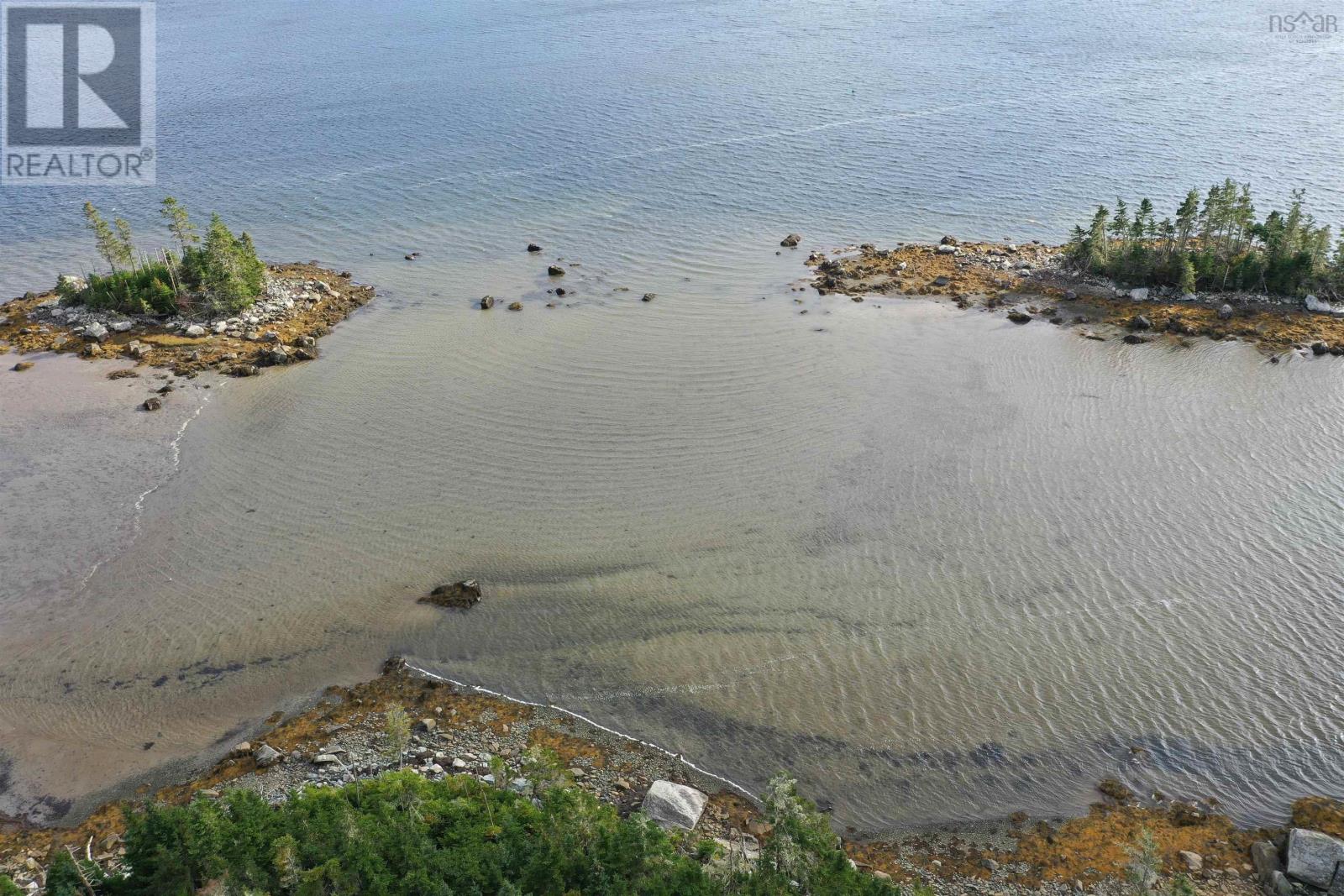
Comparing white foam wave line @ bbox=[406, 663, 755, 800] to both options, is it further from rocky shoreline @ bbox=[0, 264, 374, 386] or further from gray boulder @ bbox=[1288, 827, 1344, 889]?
rocky shoreline @ bbox=[0, 264, 374, 386]

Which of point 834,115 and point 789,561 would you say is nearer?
point 789,561

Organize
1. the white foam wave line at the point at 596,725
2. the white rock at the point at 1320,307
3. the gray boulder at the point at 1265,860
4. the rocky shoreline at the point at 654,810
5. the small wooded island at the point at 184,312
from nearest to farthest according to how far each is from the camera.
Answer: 1. the gray boulder at the point at 1265,860
2. the rocky shoreline at the point at 654,810
3. the white foam wave line at the point at 596,725
4. the white rock at the point at 1320,307
5. the small wooded island at the point at 184,312

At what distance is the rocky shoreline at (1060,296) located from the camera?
1359 inches

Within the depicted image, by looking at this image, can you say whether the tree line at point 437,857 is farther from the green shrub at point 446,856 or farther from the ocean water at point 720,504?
the ocean water at point 720,504

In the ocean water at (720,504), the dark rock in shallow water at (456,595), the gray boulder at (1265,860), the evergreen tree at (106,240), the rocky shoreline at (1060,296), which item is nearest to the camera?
the gray boulder at (1265,860)

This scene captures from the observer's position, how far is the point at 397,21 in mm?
108812

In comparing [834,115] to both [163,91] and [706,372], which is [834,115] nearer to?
[706,372]

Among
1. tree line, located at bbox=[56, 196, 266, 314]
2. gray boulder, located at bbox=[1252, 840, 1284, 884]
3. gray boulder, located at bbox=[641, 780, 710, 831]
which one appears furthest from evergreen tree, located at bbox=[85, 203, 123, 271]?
gray boulder, located at bbox=[1252, 840, 1284, 884]

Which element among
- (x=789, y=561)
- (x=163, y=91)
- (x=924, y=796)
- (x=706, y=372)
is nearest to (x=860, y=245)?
(x=706, y=372)

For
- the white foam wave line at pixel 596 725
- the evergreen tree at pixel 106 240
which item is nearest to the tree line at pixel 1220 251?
the white foam wave line at pixel 596 725

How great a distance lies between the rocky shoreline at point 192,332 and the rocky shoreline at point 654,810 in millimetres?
19752

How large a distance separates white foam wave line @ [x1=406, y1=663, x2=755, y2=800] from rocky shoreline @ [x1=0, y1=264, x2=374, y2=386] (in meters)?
19.1

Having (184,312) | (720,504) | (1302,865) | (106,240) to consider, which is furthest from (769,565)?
(106,240)

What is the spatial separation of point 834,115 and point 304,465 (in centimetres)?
4831
